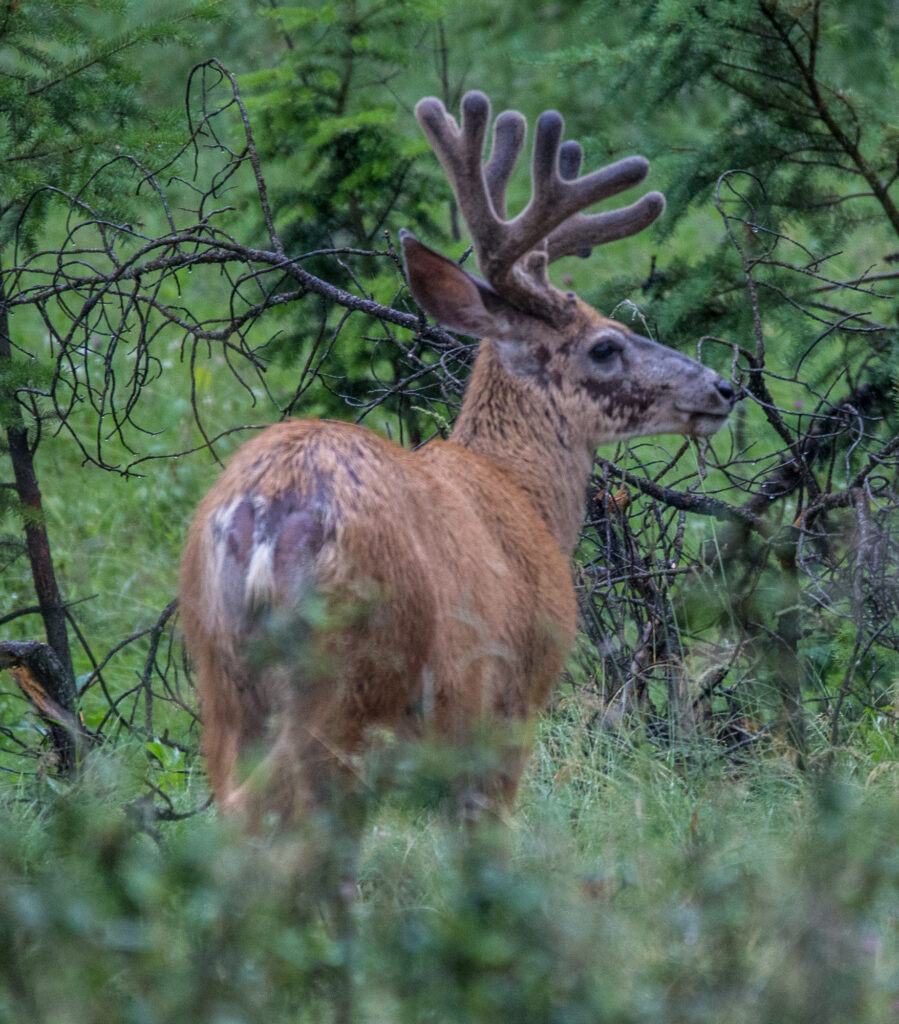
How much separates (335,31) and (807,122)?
8.31 ft

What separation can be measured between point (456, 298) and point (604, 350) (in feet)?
1.86

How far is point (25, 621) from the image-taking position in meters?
7.77

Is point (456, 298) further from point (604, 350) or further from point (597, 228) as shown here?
point (597, 228)

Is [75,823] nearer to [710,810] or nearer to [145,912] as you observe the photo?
[145,912]

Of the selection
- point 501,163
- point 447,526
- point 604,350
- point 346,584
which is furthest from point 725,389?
point 346,584

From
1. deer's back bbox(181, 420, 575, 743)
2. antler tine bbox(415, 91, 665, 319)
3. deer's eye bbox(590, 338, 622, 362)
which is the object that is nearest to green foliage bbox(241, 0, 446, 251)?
antler tine bbox(415, 91, 665, 319)

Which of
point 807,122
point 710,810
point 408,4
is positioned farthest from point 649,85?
point 710,810

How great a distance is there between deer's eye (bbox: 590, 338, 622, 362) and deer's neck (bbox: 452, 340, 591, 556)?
0.22m

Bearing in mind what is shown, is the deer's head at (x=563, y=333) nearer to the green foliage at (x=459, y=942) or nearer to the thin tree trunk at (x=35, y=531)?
the thin tree trunk at (x=35, y=531)

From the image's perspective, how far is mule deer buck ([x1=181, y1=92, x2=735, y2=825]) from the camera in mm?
3299

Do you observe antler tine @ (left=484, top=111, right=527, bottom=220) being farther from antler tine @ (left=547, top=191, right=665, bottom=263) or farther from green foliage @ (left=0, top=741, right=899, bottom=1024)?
green foliage @ (left=0, top=741, right=899, bottom=1024)

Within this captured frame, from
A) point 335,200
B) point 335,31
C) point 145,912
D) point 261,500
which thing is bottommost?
point 145,912

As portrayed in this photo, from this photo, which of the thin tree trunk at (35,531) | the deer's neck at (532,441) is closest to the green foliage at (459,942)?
the deer's neck at (532,441)

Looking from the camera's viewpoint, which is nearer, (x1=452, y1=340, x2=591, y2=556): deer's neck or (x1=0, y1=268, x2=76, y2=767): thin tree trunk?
(x1=452, y1=340, x2=591, y2=556): deer's neck
